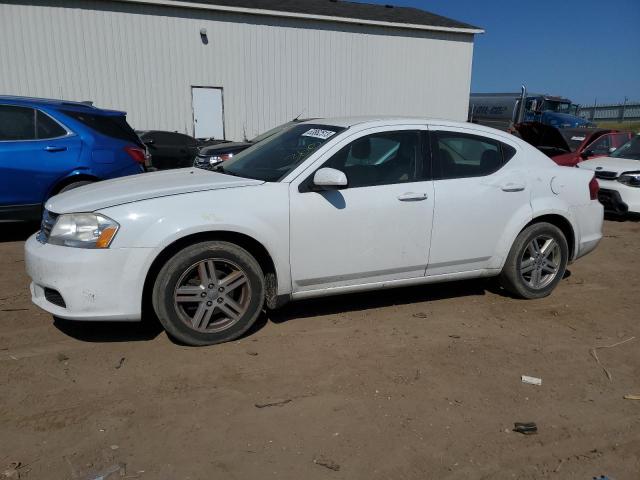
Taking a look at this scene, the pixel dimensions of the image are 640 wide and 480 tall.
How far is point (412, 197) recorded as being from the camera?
13.9 ft

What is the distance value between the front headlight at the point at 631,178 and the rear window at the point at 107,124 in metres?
8.07

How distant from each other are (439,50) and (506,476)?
1961 cm

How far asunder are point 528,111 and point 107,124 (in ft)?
87.3

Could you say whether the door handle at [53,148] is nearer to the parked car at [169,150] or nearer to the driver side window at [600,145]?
the parked car at [169,150]

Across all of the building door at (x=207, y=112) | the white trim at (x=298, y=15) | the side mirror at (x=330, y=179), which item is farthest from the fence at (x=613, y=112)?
the side mirror at (x=330, y=179)

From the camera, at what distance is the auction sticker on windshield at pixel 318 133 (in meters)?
4.29

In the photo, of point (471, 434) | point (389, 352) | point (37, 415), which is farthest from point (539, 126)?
point (37, 415)

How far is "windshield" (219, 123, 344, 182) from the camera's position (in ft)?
13.6

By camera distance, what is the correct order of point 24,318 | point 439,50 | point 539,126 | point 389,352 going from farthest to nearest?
point 439,50 < point 539,126 < point 24,318 < point 389,352

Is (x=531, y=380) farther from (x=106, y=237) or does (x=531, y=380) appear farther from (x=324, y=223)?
(x=106, y=237)

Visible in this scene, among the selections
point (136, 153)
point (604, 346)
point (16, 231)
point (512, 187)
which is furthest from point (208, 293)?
point (16, 231)

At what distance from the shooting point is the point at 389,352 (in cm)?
385

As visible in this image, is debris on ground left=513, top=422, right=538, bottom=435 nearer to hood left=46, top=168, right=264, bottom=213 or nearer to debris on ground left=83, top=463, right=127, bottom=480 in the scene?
debris on ground left=83, top=463, right=127, bottom=480

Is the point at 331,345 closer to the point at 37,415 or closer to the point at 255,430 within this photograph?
the point at 255,430
